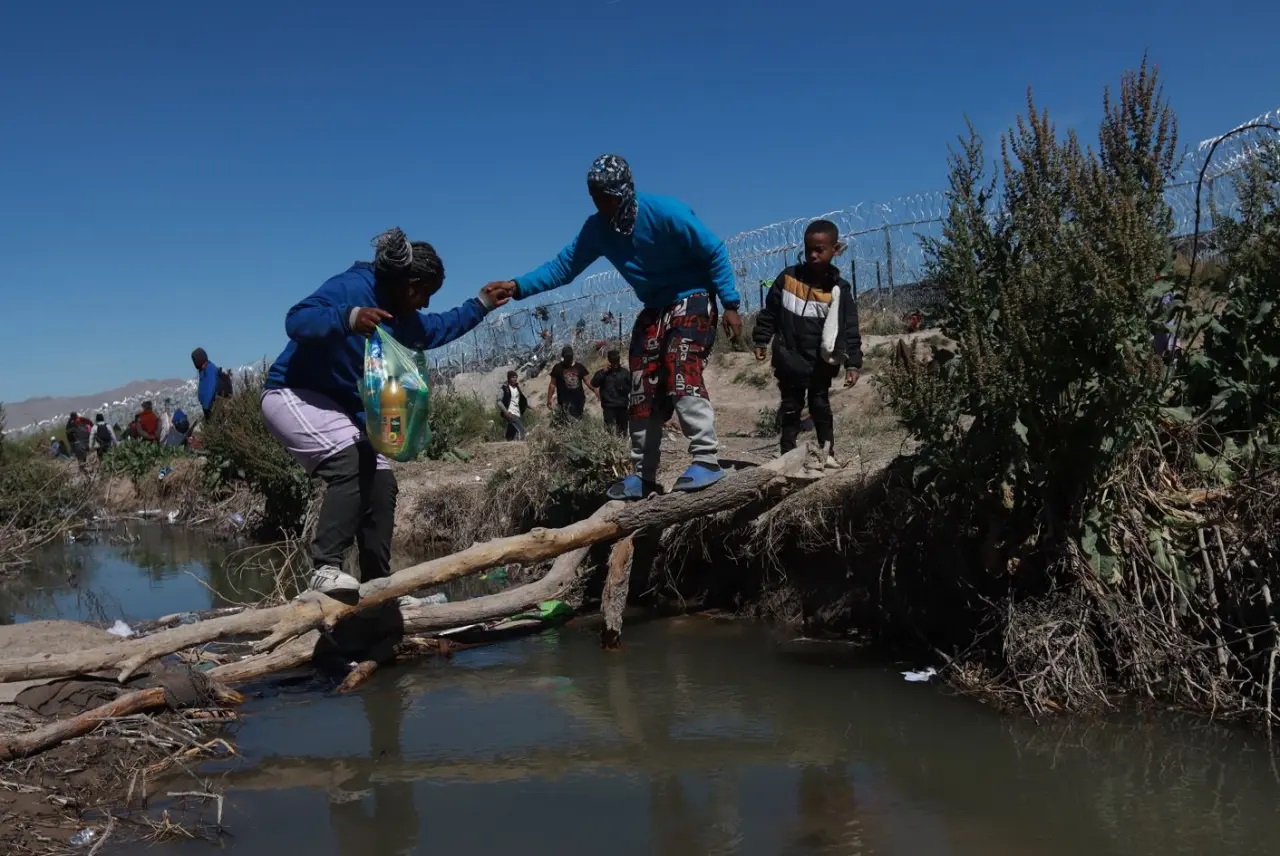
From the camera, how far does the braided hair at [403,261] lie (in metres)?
4.73

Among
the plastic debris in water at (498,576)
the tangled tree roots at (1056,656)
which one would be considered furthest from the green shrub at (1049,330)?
the plastic debris in water at (498,576)

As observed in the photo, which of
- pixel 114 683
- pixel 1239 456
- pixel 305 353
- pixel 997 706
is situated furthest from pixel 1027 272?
pixel 114 683

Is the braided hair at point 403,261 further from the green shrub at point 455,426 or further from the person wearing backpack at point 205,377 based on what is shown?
the person wearing backpack at point 205,377

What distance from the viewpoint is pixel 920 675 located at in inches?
185

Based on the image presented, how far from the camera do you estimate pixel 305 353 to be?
4.77 metres

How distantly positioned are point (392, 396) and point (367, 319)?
0.36 meters

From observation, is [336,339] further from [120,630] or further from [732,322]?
[120,630]

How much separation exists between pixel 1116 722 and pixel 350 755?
9.51 ft

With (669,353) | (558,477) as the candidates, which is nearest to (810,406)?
(669,353)

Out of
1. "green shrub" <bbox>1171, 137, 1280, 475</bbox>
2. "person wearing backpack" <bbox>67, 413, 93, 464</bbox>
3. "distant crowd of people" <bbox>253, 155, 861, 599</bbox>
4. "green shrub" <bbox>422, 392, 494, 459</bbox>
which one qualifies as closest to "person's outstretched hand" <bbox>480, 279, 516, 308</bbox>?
"distant crowd of people" <bbox>253, 155, 861, 599</bbox>

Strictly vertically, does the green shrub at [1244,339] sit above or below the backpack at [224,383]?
below

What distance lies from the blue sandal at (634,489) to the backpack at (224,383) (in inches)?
389

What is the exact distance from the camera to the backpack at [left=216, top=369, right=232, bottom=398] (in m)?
14.3

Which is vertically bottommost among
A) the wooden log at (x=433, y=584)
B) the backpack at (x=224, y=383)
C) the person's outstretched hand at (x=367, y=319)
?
the wooden log at (x=433, y=584)
